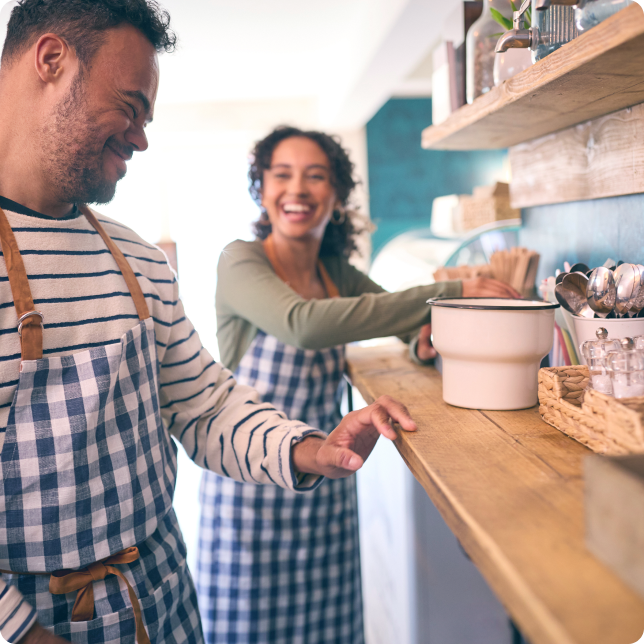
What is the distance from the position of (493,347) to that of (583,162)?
561 millimetres

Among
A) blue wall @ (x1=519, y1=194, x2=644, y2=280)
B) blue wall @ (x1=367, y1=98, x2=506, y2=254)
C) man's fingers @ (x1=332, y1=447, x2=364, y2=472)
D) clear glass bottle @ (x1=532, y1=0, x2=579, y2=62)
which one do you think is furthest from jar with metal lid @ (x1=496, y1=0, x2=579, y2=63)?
blue wall @ (x1=367, y1=98, x2=506, y2=254)

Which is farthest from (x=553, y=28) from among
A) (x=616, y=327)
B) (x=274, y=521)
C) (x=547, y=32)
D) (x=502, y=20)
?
(x=274, y=521)

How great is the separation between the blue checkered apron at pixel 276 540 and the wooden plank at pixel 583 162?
655mm

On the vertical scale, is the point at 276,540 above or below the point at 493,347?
below

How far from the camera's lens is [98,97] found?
82cm

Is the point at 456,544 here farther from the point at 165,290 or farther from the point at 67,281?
the point at 67,281

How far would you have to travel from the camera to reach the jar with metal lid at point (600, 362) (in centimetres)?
67

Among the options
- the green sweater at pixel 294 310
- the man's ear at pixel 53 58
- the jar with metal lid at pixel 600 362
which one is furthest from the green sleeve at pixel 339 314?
the man's ear at pixel 53 58

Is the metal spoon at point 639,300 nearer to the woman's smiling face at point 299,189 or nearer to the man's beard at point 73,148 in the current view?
the man's beard at point 73,148

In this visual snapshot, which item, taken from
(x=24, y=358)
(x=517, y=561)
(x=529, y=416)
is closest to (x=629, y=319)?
(x=529, y=416)

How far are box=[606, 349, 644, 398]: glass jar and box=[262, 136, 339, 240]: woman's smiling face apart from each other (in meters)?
1.10

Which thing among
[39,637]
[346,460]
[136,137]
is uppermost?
[136,137]

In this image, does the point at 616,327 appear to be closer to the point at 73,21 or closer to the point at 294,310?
the point at 294,310

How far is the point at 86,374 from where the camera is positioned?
2.55ft
